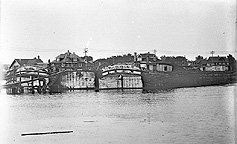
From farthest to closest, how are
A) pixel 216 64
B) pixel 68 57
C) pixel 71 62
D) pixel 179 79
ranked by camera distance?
1. pixel 179 79
2. pixel 216 64
3. pixel 71 62
4. pixel 68 57

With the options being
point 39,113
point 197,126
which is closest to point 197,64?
point 197,126

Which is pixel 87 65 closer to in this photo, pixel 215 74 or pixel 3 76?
pixel 3 76

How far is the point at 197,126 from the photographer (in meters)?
4.41

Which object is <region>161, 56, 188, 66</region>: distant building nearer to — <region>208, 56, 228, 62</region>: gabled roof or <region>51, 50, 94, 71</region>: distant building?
<region>208, 56, 228, 62</region>: gabled roof

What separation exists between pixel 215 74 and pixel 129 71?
2.18 meters

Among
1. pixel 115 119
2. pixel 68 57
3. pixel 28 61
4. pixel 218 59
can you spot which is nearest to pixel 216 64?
pixel 218 59

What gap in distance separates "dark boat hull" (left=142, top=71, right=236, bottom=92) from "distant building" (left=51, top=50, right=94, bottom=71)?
148cm

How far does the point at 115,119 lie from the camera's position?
473cm

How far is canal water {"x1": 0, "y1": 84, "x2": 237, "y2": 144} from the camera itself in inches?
151

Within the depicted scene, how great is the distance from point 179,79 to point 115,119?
101 inches

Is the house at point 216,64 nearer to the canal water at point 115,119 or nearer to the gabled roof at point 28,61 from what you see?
the canal water at point 115,119

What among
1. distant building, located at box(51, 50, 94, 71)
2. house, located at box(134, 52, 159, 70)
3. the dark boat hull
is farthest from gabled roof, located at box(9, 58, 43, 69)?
the dark boat hull

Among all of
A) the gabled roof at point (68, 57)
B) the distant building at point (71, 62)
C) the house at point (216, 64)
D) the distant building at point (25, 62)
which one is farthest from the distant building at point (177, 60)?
the distant building at point (25, 62)

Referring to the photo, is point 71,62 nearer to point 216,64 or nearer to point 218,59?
point 218,59
